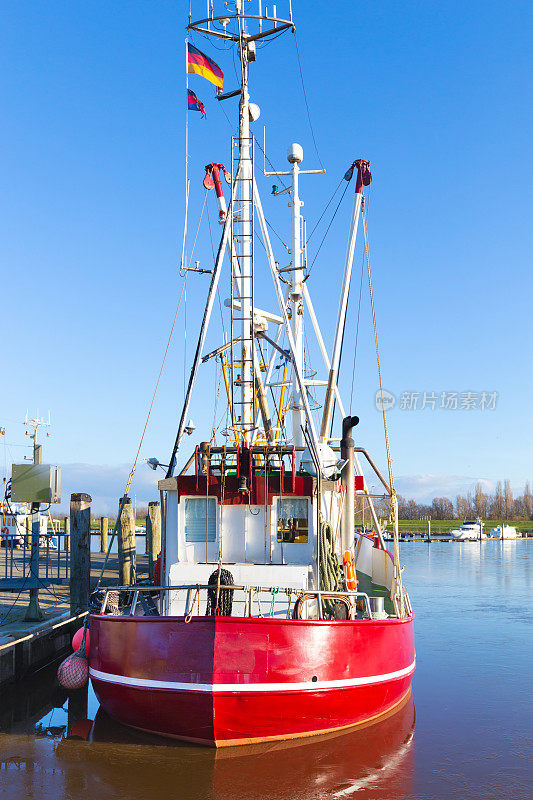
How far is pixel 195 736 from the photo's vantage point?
1195 centimetres

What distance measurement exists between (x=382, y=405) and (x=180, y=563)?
5986mm

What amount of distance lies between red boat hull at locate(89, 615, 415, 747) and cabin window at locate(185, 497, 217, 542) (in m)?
2.63

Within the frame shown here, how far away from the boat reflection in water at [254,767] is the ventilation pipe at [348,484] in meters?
4.36

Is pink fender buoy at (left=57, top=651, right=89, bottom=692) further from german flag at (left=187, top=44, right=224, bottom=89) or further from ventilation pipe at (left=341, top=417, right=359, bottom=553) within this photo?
german flag at (left=187, top=44, right=224, bottom=89)

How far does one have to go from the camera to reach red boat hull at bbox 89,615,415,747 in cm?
1155

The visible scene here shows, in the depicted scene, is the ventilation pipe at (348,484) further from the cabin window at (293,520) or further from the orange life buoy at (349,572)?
the cabin window at (293,520)

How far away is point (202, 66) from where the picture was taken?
18.7 meters

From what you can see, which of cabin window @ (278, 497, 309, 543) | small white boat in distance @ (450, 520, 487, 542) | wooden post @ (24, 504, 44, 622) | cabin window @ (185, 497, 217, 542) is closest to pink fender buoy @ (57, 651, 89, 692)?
cabin window @ (185, 497, 217, 542)

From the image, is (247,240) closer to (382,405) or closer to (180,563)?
(382,405)

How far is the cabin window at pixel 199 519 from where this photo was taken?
14953mm

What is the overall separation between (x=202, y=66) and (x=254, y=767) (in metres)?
16.4

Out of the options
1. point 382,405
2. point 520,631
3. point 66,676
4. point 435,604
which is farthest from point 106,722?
point 435,604

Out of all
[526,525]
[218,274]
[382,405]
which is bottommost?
[526,525]

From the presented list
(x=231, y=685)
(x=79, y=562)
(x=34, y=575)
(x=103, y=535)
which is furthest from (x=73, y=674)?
(x=103, y=535)
